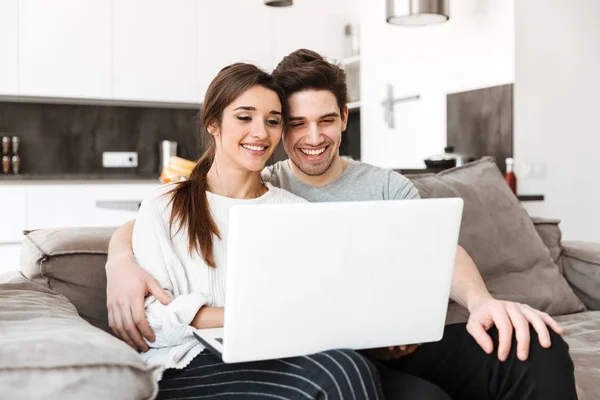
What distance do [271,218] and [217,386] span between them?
1.17ft

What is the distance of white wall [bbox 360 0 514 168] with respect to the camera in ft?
12.9

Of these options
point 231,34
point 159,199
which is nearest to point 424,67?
point 231,34

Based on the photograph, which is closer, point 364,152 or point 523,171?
point 523,171

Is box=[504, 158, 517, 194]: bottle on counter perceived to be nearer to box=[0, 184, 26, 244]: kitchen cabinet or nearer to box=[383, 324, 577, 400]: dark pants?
box=[383, 324, 577, 400]: dark pants

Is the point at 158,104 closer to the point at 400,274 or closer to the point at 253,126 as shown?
the point at 253,126

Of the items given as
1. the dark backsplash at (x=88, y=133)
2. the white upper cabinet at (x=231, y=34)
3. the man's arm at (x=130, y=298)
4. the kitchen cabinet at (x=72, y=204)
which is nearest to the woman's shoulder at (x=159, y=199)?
the man's arm at (x=130, y=298)

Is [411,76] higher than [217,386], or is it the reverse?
[411,76]

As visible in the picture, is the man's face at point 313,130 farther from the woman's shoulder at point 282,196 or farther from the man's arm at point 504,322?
the man's arm at point 504,322

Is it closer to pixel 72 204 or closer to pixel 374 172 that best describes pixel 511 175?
pixel 374 172

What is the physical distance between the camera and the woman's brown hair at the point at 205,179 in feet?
4.87

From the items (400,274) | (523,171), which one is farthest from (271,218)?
(523,171)

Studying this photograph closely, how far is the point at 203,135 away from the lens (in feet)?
5.87

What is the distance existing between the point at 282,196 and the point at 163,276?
402 mm

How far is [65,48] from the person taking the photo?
4.56 meters
